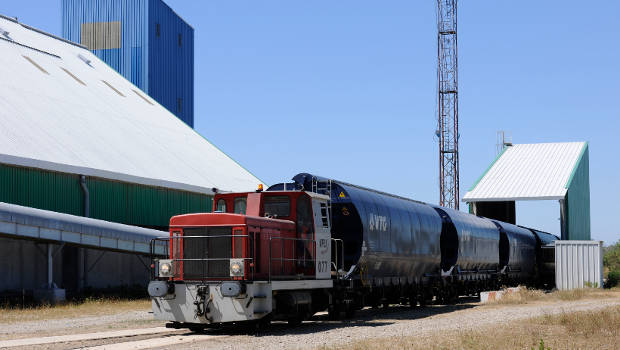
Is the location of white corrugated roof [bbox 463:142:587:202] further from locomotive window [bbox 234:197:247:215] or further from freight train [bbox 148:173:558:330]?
locomotive window [bbox 234:197:247:215]

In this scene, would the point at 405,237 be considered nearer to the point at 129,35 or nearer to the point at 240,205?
the point at 240,205

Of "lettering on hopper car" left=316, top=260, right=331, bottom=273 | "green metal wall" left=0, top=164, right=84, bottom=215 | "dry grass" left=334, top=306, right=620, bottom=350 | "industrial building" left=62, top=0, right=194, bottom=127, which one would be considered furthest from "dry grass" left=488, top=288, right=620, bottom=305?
"industrial building" left=62, top=0, right=194, bottom=127

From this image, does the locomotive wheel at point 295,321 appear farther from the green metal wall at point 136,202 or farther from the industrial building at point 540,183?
the industrial building at point 540,183

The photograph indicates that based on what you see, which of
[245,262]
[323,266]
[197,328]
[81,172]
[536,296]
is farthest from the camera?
[81,172]

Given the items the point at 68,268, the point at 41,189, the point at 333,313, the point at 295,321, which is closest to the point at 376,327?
the point at 295,321

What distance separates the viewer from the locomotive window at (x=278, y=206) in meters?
19.5

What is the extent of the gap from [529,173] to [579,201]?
18.8 feet

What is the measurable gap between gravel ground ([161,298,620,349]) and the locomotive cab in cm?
71

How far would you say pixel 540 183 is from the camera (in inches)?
2103

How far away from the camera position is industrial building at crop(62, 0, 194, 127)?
60125 mm

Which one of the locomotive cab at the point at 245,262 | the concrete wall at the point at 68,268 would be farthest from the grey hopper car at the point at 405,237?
the concrete wall at the point at 68,268

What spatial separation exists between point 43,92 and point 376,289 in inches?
935

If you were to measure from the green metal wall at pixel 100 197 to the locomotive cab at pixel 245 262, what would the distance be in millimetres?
13994

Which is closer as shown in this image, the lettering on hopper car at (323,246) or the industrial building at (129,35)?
the lettering on hopper car at (323,246)
